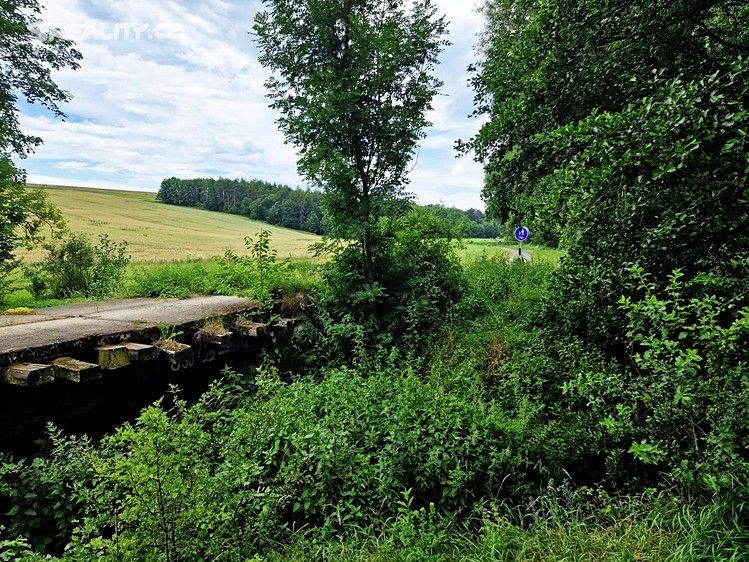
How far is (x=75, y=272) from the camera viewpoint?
325 inches

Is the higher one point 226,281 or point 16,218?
point 16,218

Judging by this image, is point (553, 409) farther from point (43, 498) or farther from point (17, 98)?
point (17, 98)

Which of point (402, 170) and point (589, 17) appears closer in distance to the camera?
point (589, 17)

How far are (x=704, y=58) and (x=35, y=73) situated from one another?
1498cm

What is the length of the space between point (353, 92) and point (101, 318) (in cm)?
559

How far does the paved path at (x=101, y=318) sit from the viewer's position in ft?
14.6

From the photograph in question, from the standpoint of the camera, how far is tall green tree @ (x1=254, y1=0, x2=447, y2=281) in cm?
720

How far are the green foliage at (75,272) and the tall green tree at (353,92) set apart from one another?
16.2ft

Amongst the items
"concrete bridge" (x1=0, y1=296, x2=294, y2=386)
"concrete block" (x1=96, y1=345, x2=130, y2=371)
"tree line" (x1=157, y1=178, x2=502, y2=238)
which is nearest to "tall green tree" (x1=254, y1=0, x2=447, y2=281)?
"concrete bridge" (x1=0, y1=296, x2=294, y2=386)

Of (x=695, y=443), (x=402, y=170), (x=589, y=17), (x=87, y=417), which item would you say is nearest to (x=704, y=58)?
(x=589, y=17)

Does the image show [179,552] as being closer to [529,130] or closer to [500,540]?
[500,540]

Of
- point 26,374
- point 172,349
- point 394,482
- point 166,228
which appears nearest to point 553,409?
point 394,482

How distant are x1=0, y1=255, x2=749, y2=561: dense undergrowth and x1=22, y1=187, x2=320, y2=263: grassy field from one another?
11.8 meters

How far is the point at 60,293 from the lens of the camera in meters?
8.12
